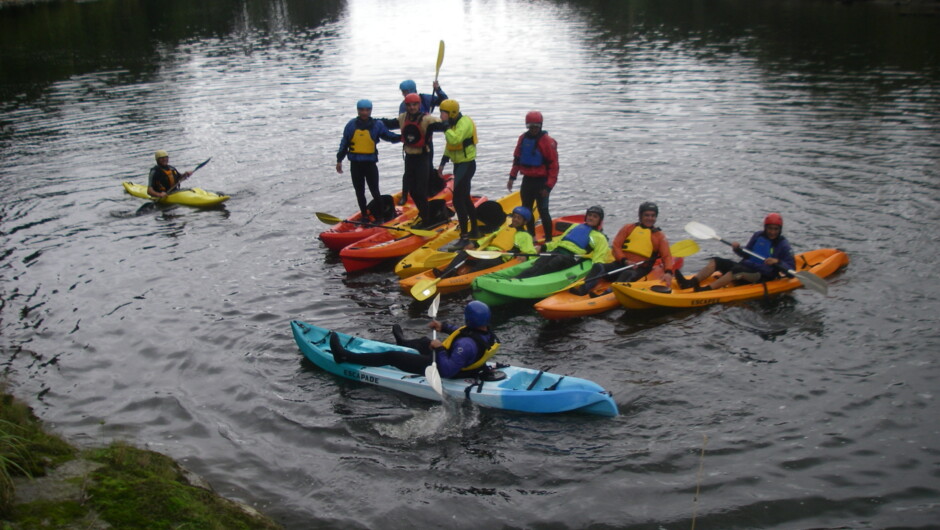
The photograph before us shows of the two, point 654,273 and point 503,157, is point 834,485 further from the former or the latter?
point 503,157

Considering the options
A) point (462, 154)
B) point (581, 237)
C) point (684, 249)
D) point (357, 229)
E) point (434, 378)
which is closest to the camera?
point (434, 378)

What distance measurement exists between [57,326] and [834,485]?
413 inches

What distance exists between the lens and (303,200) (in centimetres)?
1617

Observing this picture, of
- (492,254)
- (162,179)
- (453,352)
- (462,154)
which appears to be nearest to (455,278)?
(492,254)

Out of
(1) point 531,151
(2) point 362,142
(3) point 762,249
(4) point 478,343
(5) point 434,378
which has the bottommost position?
(5) point 434,378

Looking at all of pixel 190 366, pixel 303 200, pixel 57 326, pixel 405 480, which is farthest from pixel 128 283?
pixel 405 480

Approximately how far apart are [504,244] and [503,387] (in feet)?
12.7

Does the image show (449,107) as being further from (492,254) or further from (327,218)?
(327,218)

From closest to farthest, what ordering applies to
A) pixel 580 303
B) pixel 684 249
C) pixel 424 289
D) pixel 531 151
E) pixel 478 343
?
pixel 478 343, pixel 580 303, pixel 424 289, pixel 684 249, pixel 531 151

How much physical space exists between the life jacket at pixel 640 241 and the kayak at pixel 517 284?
674 millimetres

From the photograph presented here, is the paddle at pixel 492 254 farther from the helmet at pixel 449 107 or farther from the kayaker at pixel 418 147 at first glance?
the helmet at pixel 449 107

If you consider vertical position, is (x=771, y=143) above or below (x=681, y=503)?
above

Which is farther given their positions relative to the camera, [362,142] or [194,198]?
[194,198]

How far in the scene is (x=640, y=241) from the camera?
36.7ft
